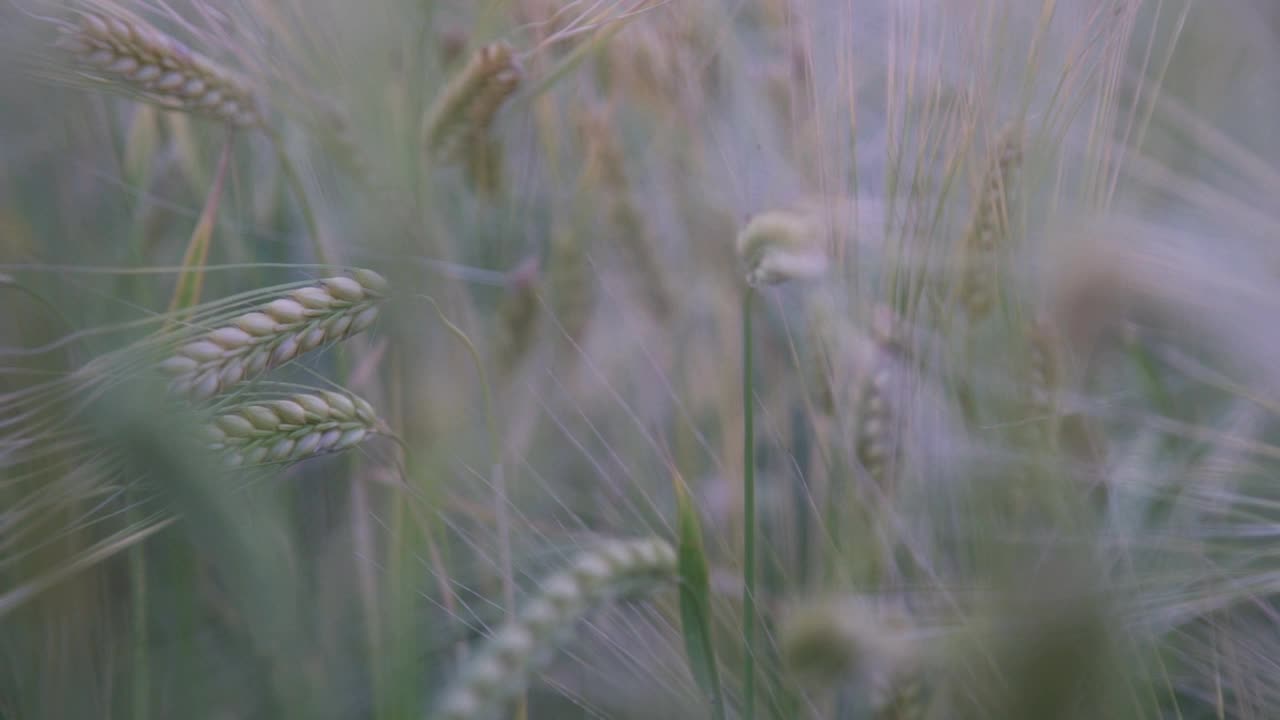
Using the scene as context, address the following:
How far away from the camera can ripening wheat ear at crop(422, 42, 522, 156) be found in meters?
0.59

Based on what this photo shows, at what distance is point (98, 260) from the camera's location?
459mm

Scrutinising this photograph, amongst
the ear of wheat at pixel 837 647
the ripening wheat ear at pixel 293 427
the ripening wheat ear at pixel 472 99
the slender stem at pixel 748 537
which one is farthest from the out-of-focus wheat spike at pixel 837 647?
the ripening wheat ear at pixel 472 99

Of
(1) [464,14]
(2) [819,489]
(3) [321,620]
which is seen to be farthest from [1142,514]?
(1) [464,14]

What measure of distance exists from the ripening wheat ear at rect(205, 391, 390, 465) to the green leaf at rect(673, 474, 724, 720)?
15cm

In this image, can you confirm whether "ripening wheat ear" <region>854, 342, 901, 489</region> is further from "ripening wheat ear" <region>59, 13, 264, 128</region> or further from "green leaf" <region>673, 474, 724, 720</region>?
"ripening wheat ear" <region>59, 13, 264, 128</region>

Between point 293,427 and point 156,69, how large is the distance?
272 millimetres

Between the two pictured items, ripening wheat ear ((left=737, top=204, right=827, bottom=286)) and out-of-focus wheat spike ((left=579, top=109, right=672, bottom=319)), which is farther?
out-of-focus wheat spike ((left=579, top=109, right=672, bottom=319))

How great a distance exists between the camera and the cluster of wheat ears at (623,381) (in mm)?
377

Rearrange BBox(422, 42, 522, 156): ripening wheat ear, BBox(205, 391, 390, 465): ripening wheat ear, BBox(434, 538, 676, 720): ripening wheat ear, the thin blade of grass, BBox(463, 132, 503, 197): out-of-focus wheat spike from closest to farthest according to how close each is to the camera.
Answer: BBox(434, 538, 676, 720): ripening wheat ear → BBox(205, 391, 390, 465): ripening wheat ear → the thin blade of grass → BBox(422, 42, 522, 156): ripening wheat ear → BBox(463, 132, 503, 197): out-of-focus wheat spike

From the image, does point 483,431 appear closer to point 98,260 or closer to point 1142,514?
point 98,260

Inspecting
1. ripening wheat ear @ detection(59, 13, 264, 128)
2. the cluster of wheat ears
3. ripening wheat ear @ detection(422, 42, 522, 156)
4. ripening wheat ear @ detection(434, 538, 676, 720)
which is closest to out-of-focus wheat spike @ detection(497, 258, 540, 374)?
the cluster of wheat ears

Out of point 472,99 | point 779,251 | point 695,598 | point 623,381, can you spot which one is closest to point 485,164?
point 472,99

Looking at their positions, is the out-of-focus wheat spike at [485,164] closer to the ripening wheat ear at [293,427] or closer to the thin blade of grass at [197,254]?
the thin blade of grass at [197,254]

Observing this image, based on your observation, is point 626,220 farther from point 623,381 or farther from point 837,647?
point 837,647
